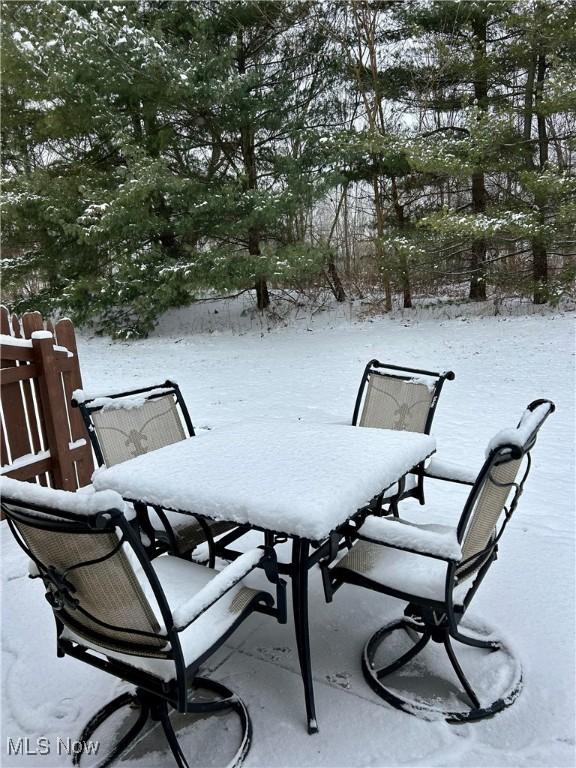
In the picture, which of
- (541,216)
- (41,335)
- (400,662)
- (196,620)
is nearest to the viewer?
(196,620)

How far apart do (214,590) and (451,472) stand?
1407 millimetres

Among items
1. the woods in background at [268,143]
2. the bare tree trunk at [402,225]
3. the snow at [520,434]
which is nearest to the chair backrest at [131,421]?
the snow at [520,434]

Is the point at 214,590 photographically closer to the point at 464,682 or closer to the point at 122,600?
the point at 122,600

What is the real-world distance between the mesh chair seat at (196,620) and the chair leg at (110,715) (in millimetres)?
299

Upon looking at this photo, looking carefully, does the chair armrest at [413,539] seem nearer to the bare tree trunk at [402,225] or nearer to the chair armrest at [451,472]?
the chair armrest at [451,472]

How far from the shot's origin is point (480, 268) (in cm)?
1081

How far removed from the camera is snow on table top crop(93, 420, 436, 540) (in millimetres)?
1698

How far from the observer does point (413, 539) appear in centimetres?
173

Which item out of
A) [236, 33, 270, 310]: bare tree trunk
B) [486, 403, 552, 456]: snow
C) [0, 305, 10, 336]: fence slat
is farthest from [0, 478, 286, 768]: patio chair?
[236, 33, 270, 310]: bare tree trunk

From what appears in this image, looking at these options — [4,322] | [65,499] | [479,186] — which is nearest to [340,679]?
[65,499]

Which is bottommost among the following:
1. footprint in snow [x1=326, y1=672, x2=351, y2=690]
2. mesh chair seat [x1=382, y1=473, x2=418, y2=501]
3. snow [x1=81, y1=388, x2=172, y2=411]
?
footprint in snow [x1=326, y1=672, x2=351, y2=690]

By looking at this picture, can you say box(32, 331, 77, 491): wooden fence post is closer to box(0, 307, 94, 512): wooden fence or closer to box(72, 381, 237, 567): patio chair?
box(0, 307, 94, 512): wooden fence

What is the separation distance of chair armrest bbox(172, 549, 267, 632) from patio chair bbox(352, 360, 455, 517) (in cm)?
118

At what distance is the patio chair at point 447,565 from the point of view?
160 centimetres
